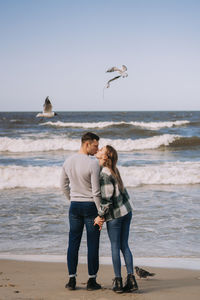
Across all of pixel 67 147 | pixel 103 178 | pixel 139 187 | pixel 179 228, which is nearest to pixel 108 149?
pixel 103 178

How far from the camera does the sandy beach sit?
11.3ft

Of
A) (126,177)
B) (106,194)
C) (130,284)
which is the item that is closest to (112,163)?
(106,194)

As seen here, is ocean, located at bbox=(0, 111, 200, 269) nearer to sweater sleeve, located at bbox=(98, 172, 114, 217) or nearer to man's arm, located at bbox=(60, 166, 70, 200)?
man's arm, located at bbox=(60, 166, 70, 200)

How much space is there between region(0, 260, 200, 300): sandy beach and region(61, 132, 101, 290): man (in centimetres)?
18

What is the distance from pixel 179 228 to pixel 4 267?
285 cm

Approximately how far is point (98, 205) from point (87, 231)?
32 cm

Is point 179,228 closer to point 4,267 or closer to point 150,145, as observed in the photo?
point 4,267

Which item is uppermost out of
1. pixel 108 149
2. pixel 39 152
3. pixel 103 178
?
pixel 108 149

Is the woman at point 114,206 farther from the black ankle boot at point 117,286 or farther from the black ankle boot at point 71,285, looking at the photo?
the black ankle boot at point 71,285

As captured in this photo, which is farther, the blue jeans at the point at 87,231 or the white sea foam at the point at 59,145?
the white sea foam at the point at 59,145

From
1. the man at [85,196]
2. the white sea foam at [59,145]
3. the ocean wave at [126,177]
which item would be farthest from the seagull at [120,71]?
the white sea foam at [59,145]

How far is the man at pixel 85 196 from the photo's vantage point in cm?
353

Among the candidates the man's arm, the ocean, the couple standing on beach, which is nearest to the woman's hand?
the couple standing on beach

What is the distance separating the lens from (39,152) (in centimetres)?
1964
